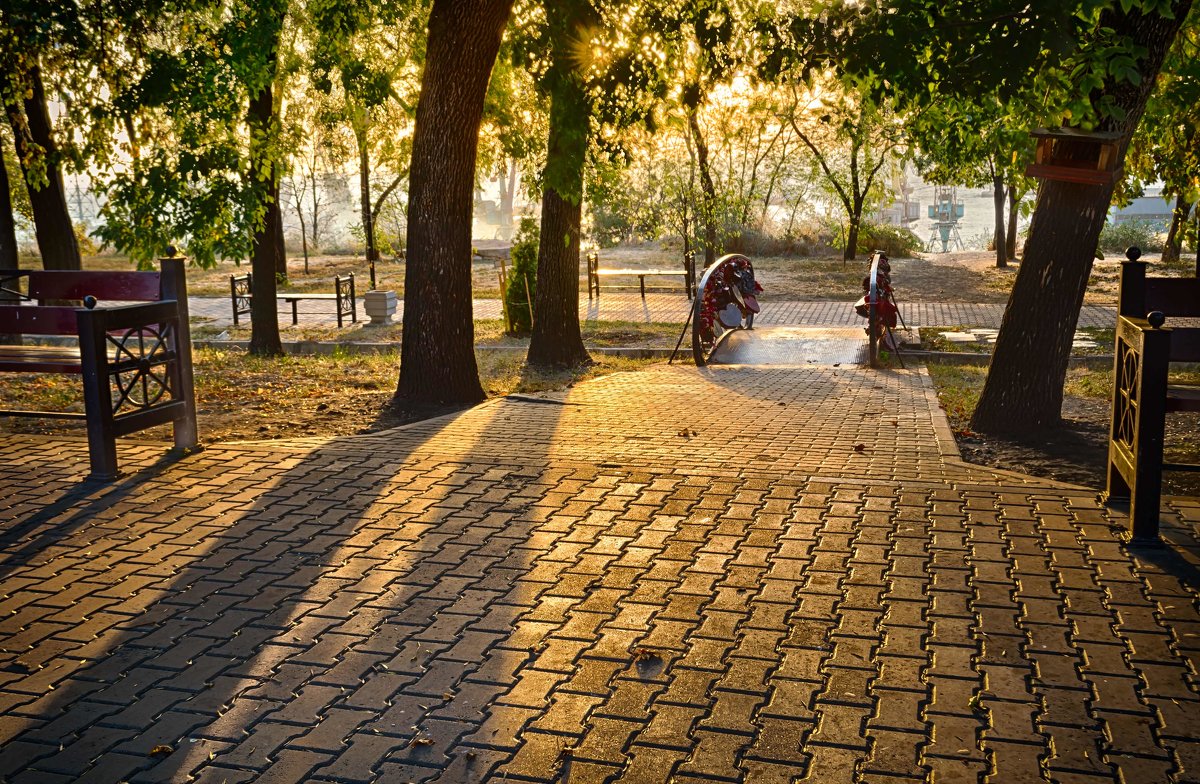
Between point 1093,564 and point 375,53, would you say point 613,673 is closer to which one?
point 1093,564

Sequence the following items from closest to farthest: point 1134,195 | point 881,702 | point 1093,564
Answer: point 881,702
point 1093,564
point 1134,195

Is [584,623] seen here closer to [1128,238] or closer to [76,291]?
[76,291]

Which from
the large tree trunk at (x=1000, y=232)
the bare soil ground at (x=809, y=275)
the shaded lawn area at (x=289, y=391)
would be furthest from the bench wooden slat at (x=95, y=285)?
the large tree trunk at (x=1000, y=232)

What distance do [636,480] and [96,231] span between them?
27.5 ft

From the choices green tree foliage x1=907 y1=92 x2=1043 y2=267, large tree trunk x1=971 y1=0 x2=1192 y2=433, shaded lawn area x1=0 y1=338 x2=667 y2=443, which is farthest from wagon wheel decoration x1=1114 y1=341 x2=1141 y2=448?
shaded lawn area x1=0 y1=338 x2=667 y2=443

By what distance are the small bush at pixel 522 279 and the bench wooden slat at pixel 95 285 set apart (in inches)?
414

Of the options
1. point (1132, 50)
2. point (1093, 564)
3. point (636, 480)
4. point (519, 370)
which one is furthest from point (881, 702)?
point (519, 370)

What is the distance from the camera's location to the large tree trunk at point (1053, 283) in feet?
24.7

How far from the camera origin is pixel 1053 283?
793 cm

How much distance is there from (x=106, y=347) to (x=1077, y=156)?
20.7 feet

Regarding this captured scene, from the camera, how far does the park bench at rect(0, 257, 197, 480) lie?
6363 millimetres

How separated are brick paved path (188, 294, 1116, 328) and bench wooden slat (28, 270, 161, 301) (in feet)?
44.7

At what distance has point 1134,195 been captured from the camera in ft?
43.3

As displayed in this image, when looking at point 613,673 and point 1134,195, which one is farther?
point 1134,195
